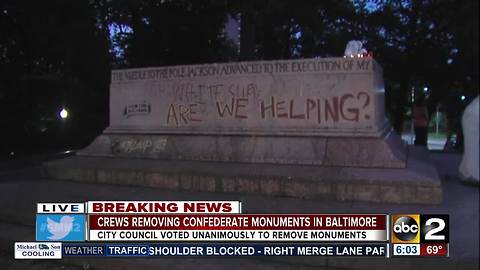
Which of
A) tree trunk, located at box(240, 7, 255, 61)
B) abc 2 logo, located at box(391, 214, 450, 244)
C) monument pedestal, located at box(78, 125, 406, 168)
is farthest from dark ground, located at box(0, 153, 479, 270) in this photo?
tree trunk, located at box(240, 7, 255, 61)

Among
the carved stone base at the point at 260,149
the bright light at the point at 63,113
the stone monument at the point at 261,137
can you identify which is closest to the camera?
the stone monument at the point at 261,137

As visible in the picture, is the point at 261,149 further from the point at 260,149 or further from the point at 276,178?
the point at 276,178

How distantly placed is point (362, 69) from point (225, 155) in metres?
2.24

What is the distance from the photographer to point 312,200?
617 centimetres

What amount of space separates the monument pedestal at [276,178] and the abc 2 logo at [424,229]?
4.78 ft

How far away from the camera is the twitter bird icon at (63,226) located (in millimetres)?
5254

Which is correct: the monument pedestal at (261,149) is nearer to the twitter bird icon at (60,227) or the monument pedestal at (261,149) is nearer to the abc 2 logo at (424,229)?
the abc 2 logo at (424,229)

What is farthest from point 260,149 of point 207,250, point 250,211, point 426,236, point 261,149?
point 426,236

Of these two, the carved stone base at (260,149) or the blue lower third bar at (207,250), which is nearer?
the blue lower third bar at (207,250)

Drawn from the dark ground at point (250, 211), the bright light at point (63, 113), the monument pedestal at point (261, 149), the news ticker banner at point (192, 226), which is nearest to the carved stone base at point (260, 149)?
the monument pedestal at point (261, 149)

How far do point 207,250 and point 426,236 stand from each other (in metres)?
2.03

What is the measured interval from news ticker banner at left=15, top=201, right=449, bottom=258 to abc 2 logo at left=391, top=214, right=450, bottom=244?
0.25m

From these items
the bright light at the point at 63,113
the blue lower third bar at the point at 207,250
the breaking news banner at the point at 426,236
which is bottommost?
the blue lower third bar at the point at 207,250

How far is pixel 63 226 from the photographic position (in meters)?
5.27
